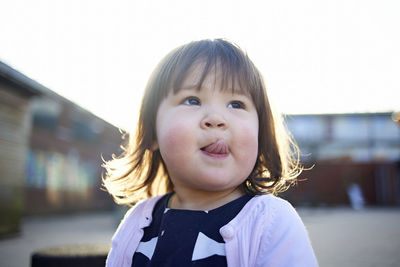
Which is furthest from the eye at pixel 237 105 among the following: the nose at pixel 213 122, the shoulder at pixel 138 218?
the shoulder at pixel 138 218

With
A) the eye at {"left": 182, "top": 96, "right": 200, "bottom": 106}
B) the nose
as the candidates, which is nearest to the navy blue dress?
the nose

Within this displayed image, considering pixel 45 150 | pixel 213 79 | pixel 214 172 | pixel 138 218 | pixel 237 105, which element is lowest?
pixel 45 150

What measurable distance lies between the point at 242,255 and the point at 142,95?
3.09 ft

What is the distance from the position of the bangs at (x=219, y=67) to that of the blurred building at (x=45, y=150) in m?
7.82

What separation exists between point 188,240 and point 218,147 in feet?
1.25

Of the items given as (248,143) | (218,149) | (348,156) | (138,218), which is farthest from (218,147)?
(348,156)

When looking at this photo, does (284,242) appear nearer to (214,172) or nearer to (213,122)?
(214,172)

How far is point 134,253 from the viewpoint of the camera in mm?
1537

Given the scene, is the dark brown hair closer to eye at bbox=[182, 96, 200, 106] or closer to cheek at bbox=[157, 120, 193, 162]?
eye at bbox=[182, 96, 200, 106]

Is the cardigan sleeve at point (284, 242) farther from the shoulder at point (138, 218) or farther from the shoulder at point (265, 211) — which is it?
the shoulder at point (138, 218)

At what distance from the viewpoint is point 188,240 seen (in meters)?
1.37

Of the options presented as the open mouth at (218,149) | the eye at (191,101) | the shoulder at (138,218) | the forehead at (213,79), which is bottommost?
the shoulder at (138,218)

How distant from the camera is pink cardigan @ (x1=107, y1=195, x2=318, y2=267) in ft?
3.72

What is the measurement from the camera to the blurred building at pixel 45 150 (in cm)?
865
